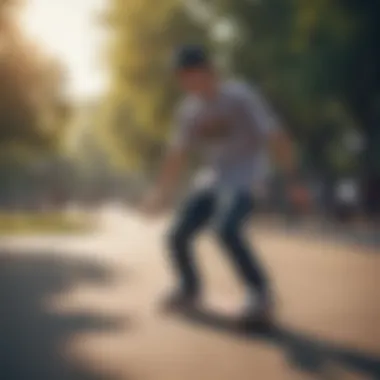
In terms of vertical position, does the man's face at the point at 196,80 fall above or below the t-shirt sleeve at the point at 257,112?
above

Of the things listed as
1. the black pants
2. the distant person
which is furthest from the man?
the distant person

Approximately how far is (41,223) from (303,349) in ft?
1.94

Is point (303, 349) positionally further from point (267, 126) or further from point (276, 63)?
point (276, 63)

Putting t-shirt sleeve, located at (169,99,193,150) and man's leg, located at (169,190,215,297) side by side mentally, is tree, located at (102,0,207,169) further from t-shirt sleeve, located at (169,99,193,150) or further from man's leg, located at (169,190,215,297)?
man's leg, located at (169,190,215,297)

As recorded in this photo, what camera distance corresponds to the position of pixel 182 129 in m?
1.30

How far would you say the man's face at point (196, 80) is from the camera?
129cm

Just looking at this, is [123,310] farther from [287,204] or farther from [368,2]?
[368,2]

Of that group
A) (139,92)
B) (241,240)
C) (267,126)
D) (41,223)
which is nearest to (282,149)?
(267,126)

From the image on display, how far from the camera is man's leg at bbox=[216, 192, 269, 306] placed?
1.30 metres

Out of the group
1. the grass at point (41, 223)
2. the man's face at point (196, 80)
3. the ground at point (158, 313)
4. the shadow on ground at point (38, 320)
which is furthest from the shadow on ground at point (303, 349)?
the man's face at point (196, 80)

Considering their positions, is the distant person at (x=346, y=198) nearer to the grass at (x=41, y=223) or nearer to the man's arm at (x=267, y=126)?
the man's arm at (x=267, y=126)

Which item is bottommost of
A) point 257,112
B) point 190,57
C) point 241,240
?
point 241,240

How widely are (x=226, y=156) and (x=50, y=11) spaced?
0.47 meters

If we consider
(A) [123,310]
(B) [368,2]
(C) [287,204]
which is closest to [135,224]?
(A) [123,310]
